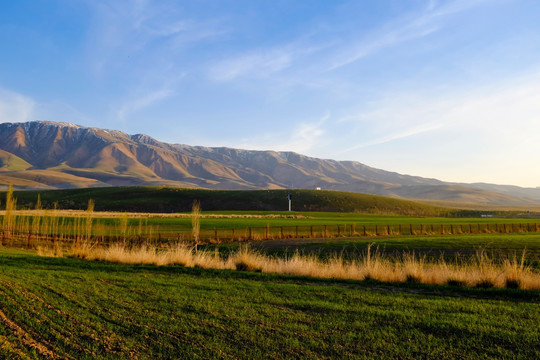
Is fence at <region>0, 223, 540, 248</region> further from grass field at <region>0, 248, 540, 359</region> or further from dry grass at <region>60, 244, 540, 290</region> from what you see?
grass field at <region>0, 248, 540, 359</region>

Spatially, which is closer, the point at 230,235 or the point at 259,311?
the point at 259,311

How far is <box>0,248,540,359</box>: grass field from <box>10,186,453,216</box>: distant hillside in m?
102

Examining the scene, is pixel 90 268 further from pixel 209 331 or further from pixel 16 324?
pixel 209 331

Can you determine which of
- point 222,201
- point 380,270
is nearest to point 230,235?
point 380,270

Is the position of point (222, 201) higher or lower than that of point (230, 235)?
higher

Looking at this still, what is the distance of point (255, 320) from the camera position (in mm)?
8148

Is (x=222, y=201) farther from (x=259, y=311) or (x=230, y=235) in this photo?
(x=259, y=311)

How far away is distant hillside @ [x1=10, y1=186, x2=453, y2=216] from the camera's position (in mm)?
114500

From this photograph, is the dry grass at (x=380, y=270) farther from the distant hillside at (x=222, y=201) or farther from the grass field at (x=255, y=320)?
the distant hillside at (x=222, y=201)

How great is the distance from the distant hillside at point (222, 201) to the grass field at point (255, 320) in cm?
10220

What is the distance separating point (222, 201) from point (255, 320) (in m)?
120

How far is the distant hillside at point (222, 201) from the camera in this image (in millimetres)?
114500

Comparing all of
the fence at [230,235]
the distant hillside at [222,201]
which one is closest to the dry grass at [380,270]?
the fence at [230,235]

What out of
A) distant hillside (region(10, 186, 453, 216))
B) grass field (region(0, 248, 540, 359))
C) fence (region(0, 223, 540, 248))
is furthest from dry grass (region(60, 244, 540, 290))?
distant hillside (region(10, 186, 453, 216))
